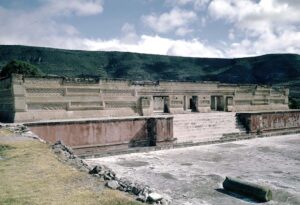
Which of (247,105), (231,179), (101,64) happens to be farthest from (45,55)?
(231,179)

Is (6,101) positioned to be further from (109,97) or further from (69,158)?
(69,158)

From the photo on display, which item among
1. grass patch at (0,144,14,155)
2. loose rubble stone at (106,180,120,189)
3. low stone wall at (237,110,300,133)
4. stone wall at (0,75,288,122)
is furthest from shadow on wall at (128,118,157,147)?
loose rubble stone at (106,180,120,189)

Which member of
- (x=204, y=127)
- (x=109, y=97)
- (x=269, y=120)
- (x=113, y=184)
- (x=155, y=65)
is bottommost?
(x=113, y=184)

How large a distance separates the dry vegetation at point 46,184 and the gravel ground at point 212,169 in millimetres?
2381

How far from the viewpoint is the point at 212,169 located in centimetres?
1292

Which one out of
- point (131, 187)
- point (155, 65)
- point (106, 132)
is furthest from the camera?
point (155, 65)

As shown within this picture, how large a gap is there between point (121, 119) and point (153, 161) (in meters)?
4.18

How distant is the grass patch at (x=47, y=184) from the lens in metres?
6.51

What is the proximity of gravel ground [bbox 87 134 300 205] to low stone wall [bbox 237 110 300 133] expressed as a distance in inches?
176

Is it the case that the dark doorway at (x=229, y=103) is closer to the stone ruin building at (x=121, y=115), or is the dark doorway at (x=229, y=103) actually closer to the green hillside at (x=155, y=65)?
the stone ruin building at (x=121, y=115)

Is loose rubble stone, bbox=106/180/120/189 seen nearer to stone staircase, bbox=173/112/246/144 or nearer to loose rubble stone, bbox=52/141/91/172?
loose rubble stone, bbox=52/141/91/172

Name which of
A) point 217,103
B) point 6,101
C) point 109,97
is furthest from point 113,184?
point 217,103

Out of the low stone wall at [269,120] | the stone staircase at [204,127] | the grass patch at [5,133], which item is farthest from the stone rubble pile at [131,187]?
the low stone wall at [269,120]

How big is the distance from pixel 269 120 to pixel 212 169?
1386 centimetres
